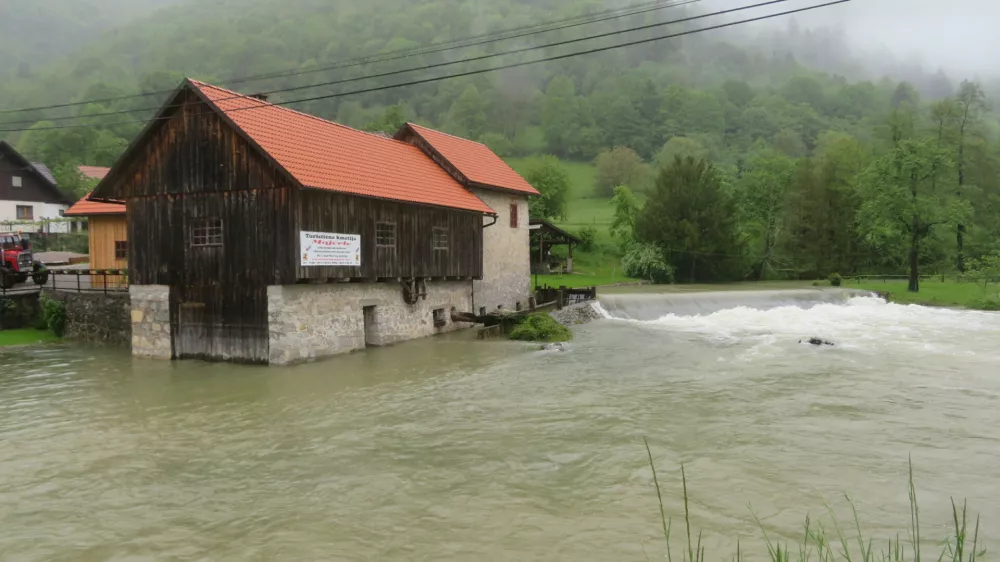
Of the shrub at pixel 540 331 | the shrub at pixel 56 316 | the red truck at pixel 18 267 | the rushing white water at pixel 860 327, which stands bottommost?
the rushing white water at pixel 860 327

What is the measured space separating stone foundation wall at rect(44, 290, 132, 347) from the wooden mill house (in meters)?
3.15

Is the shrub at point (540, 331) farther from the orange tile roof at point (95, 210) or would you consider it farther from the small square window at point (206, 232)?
the orange tile roof at point (95, 210)

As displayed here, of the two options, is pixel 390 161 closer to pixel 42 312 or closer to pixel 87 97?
pixel 42 312

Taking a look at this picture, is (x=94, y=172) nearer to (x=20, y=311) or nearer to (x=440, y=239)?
(x=20, y=311)

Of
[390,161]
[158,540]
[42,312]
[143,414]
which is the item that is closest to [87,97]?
[42,312]

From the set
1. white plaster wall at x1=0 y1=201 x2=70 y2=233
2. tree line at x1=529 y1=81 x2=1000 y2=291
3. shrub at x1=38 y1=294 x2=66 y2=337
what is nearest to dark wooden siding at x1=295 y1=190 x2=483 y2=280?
shrub at x1=38 y1=294 x2=66 y2=337

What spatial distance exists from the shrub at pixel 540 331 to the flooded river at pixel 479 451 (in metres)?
3.15

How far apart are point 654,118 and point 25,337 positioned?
107063 mm

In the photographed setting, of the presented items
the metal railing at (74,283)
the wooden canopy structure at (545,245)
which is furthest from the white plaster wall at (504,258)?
the wooden canopy structure at (545,245)

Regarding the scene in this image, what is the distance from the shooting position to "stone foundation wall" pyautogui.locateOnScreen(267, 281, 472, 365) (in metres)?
17.3

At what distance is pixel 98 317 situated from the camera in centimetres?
2295

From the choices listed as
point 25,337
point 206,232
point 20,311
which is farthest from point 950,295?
point 20,311

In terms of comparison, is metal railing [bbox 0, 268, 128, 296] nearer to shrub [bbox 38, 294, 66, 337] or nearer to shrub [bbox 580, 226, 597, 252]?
shrub [bbox 38, 294, 66, 337]

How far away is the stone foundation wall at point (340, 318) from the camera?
56.9 ft
